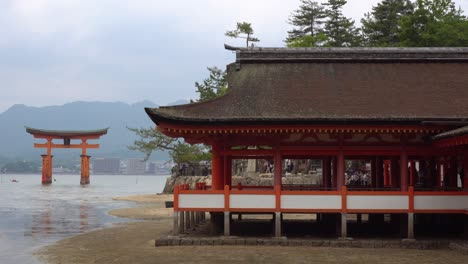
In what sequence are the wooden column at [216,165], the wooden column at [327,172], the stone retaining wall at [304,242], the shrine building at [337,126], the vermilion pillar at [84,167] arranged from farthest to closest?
the vermilion pillar at [84,167]
the wooden column at [327,172]
the wooden column at [216,165]
the shrine building at [337,126]
the stone retaining wall at [304,242]

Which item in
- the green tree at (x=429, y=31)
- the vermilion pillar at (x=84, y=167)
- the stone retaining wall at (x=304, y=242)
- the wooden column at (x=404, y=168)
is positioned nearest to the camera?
the stone retaining wall at (x=304, y=242)

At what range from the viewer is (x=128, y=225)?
32.2m

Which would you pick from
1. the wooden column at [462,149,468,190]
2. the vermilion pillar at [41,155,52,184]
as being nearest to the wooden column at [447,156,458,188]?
the wooden column at [462,149,468,190]

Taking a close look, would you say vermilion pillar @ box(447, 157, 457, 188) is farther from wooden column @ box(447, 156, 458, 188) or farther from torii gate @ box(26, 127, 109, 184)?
torii gate @ box(26, 127, 109, 184)

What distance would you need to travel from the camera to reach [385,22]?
6025cm

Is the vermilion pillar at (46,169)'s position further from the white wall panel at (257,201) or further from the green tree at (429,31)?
the white wall panel at (257,201)

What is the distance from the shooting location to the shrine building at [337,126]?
70.0 feet

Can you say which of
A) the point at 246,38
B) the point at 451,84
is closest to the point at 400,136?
the point at 451,84

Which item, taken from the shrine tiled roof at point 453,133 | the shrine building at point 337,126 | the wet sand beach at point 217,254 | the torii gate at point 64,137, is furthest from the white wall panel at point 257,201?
the torii gate at point 64,137

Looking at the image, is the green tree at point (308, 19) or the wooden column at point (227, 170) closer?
the wooden column at point (227, 170)

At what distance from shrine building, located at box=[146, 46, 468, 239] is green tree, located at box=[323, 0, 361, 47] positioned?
3805 centimetres

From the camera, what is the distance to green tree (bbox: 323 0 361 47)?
6400 centimetres

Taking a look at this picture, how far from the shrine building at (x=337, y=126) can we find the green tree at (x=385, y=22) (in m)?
35.0

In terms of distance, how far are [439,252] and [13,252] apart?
582 inches
